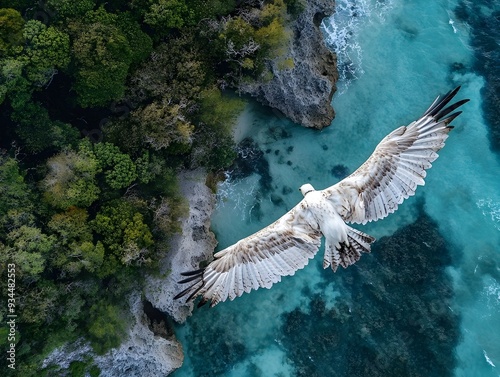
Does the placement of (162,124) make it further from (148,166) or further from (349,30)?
(349,30)

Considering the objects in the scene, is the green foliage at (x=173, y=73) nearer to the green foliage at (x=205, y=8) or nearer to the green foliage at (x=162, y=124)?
the green foliage at (x=162, y=124)

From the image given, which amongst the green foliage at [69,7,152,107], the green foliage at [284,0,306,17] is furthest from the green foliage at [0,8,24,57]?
the green foliage at [284,0,306,17]

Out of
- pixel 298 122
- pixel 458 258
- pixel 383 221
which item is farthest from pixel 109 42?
pixel 458 258

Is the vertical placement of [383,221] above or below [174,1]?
below

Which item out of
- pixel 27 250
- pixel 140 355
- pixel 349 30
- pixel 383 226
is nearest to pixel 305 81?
pixel 349 30

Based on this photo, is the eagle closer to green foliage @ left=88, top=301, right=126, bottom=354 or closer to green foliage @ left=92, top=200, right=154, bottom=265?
green foliage @ left=92, top=200, right=154, bottom=265

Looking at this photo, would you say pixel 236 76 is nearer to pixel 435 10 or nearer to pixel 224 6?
pixel 224 6
